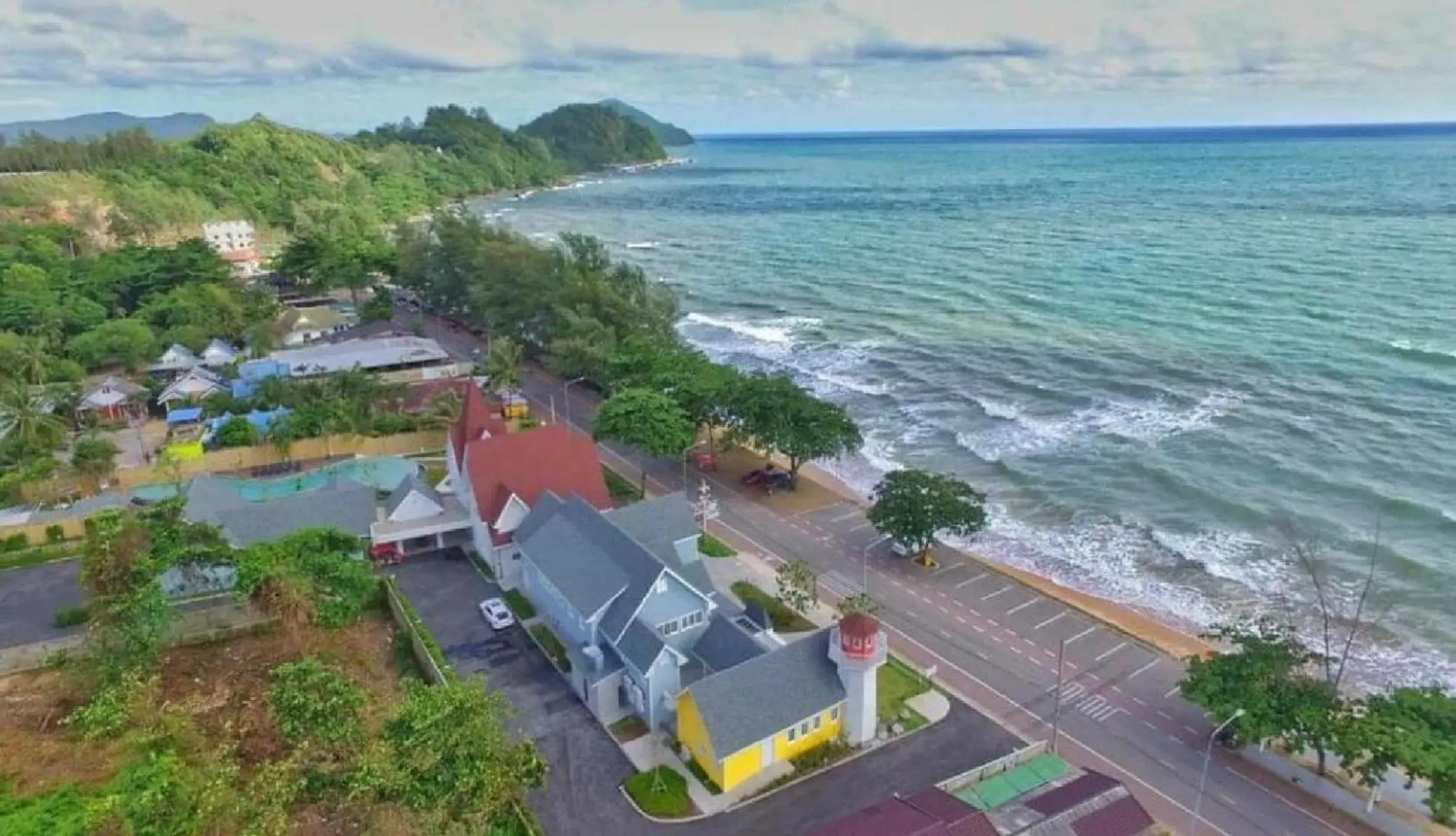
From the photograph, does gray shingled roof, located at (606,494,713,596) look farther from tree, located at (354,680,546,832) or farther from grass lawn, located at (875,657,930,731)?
tree, located at (354,680,546,832)

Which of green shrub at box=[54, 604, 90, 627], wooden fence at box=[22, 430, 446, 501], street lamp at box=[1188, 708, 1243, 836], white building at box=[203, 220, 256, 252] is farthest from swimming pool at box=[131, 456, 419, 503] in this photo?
white building at box=[203, 220, 256, 252]

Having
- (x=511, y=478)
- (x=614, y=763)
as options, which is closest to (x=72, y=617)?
(x=511, y=478)

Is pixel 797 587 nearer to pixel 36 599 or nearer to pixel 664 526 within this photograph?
pixel 664 526

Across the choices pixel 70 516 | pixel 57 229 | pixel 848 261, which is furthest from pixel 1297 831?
pixel 57 229

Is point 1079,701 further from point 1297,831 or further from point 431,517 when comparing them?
point 431,517

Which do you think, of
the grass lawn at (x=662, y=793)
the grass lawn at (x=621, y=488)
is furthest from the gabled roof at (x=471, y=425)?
the grass lawn at (x=662, y=793)

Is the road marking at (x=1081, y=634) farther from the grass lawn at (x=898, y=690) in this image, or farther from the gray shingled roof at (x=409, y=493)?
the gray shingled roof at (x=409, y=493)
